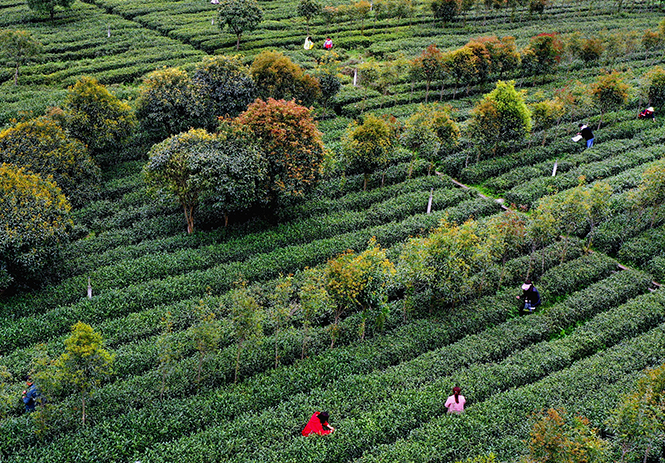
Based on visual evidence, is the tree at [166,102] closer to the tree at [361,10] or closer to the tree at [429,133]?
the tree at [429,133]

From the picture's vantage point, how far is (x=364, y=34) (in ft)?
186

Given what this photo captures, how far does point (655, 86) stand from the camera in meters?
37.9

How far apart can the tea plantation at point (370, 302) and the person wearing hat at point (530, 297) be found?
51 centimetres

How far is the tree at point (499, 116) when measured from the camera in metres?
31.3

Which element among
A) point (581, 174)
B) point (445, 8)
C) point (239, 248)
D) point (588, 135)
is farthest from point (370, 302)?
point (445, 8)

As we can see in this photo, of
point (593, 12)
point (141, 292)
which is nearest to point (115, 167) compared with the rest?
point (141, 292)

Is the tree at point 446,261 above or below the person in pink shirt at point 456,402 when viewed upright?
above

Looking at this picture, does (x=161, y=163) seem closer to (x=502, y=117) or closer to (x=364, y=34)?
(x=502, y=117)

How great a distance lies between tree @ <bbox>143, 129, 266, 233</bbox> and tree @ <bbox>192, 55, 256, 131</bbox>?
783 cm

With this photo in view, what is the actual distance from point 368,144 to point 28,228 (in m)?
16.2

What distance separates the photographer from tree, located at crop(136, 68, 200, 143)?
32438 mm

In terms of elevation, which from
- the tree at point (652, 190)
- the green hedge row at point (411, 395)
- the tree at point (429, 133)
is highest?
the tree at point (429, 133)

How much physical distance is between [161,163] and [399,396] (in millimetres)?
15538

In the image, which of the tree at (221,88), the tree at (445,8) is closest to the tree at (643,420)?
the tree at (221,88)
